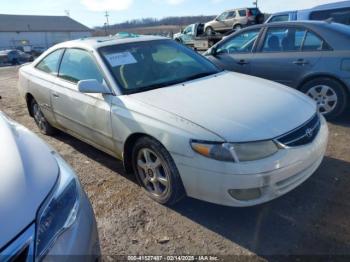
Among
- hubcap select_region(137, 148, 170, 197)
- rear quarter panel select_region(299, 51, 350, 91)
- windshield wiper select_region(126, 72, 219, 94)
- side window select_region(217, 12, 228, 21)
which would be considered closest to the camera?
hubcap select_region(137, 148, 170, 197)

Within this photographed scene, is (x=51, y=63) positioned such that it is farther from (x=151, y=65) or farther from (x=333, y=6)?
(x=333, y=6)

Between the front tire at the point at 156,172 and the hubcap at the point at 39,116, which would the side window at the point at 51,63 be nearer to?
the hubcap at the point at 39,116

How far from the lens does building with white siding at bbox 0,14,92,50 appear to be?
56.4 m

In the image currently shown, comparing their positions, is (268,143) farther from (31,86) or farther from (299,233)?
(31,86)

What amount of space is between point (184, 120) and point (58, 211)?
126cm

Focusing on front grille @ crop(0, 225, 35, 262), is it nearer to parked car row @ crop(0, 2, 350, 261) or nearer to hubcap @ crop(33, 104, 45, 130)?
parked car row @ crop(0, 2, 350, 261)

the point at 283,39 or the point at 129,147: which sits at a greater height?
the point at 283,39

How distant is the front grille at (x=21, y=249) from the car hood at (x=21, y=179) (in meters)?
0.02

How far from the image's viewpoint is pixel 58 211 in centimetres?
163

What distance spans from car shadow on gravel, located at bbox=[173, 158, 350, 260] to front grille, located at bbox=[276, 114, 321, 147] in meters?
0.63

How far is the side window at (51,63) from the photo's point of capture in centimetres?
423

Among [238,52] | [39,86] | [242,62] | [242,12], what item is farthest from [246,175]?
[242,12]

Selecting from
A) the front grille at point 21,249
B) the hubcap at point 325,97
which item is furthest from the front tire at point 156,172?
the hubcap at point 325,97

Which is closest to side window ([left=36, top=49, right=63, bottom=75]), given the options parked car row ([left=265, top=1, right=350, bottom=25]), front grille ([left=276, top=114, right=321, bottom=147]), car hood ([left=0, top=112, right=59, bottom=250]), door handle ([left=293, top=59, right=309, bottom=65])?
car hood ([left=0, top=112, right=59, bottom=250])
